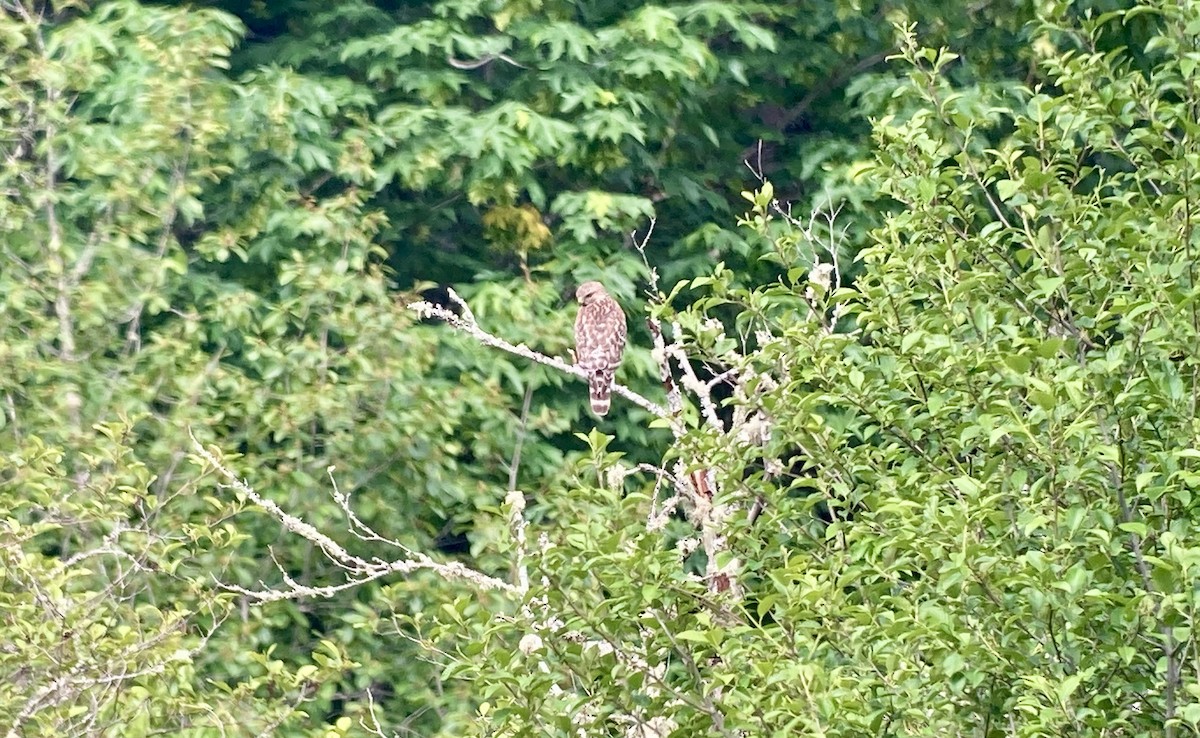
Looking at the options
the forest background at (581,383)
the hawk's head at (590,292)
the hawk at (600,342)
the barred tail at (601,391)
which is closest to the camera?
the forest background at (581,383)

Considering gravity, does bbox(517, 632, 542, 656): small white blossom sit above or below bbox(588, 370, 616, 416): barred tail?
above

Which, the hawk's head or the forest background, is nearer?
the forest background

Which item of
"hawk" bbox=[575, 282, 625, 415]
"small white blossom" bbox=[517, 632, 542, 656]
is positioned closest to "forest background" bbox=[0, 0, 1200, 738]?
"small white blossom" bbox=[517, 632, 542, 656]

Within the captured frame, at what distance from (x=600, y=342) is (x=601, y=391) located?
21 cm

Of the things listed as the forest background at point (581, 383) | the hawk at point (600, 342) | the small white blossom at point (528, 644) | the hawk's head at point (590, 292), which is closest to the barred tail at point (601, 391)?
the hawk at point (600, 342)

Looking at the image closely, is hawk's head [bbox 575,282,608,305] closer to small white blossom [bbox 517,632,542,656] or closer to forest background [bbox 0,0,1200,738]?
forest background [bbox 0,0,1200,738]

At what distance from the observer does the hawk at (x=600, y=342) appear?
863 cm

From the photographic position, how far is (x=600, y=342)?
873 cm

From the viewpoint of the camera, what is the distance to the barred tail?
852 centimetres

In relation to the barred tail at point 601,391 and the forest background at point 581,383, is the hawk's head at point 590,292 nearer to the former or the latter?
the forest background at point 581,383

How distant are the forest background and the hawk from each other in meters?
0.20

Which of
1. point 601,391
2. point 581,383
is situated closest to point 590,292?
point 601,391

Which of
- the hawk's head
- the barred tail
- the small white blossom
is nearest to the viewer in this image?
the small white blossom

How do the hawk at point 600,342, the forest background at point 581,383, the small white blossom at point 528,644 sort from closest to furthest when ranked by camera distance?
the forest background at point 581,383
the small white blossom at point 528,644
the hawk at point 600,342
